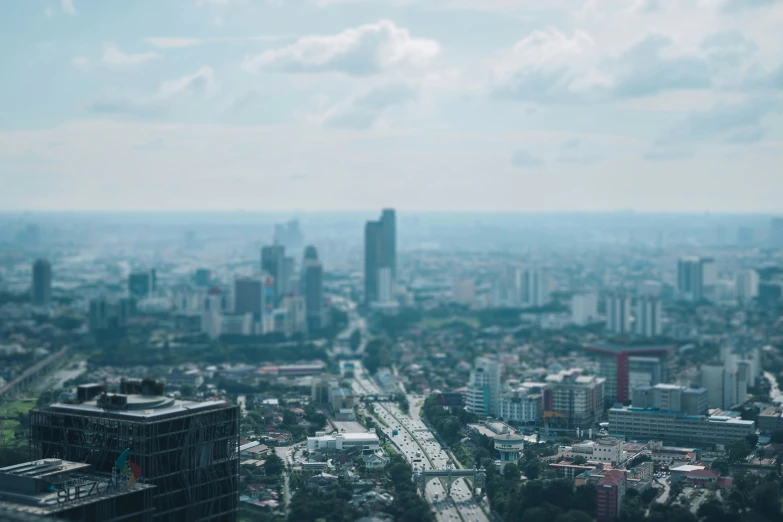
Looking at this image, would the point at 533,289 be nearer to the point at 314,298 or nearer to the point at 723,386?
the point at 314,298

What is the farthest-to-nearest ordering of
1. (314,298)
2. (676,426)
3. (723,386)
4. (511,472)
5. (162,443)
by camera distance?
(314,298) < (723,386) < (676,426) < (511,472) < (162,443)

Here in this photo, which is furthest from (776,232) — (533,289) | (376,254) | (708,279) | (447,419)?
(447,419)

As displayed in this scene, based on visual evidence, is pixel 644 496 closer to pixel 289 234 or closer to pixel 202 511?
pixel 202 511

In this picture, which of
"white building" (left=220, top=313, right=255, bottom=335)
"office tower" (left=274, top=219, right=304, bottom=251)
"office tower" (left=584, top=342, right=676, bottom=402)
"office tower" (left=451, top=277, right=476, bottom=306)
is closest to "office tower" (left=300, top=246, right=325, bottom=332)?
"white building" (left=220, top=313, right=255, bottom=335)

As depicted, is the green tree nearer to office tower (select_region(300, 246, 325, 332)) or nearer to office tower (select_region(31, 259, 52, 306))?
office tower (select_region(300, 246, 325, 332))

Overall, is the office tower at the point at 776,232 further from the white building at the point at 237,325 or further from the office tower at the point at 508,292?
the white building at the point at 237,325

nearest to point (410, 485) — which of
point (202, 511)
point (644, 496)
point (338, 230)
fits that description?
point (644, 496)
